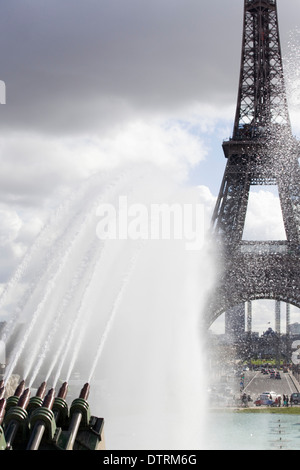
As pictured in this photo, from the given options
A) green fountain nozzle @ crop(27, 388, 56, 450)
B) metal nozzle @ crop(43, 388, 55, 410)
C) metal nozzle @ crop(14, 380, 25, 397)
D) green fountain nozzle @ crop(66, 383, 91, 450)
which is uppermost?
metal nozzle @ crop(14, 380, 25, 397)

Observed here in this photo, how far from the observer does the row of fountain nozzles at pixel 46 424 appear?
15.1 meters

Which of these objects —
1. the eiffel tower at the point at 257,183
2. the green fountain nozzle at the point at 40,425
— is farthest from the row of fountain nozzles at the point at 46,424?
the eiffel tower at the point at 257,183

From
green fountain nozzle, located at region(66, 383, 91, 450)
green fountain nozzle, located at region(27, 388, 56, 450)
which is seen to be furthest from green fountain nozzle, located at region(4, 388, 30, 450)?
green fountain nozzle, located at region(66, 383, 91, 450)

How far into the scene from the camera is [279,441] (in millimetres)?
44312

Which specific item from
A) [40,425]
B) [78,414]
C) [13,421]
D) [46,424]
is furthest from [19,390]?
[40,425]

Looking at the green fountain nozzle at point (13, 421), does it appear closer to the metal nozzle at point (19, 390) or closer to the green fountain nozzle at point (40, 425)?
the green fountain nozzle at point (40, 425)

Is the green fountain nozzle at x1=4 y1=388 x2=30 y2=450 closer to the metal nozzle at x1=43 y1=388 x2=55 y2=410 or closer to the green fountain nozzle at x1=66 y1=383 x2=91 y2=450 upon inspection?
the metal nozzle at x1=43 y1=388 x2=55 y2=410

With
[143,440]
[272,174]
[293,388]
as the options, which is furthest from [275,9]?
[143,440]

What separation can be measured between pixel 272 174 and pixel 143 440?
57225mm

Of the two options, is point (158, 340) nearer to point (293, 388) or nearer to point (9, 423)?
point (293, 388)

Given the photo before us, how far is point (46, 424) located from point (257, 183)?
7771cm

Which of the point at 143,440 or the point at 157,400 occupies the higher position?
the point at 157,400

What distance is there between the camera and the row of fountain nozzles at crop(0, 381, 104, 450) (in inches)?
593

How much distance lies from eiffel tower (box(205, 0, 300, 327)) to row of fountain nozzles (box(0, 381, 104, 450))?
6712 cm
